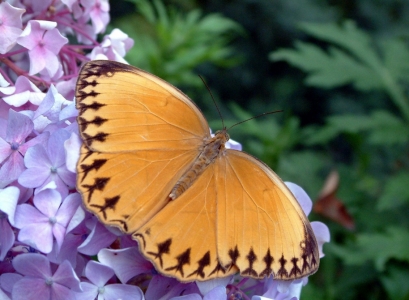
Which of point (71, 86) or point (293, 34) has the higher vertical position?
point (71, 86)

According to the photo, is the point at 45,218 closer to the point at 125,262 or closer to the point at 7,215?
the point at 7,215

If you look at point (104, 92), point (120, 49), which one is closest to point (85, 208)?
point (104, 92)

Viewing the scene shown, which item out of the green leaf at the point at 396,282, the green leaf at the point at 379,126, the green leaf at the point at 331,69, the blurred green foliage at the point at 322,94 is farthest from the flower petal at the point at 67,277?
the green leaf at the point at 331,69

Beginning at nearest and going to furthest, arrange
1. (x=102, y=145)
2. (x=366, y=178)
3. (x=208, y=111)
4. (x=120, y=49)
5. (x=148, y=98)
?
(x=102, y=145) < (x=148, y=98) < (x=120, y=49) < (x=366, y=178) < (x=208, y=111)

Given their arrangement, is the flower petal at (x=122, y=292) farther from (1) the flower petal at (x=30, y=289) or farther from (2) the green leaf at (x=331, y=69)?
(2) the green leaf at (x=331, y=69)

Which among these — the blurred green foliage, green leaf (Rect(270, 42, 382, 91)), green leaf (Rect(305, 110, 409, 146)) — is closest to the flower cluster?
the blurred green foliage

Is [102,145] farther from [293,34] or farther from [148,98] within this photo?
[293,34]
